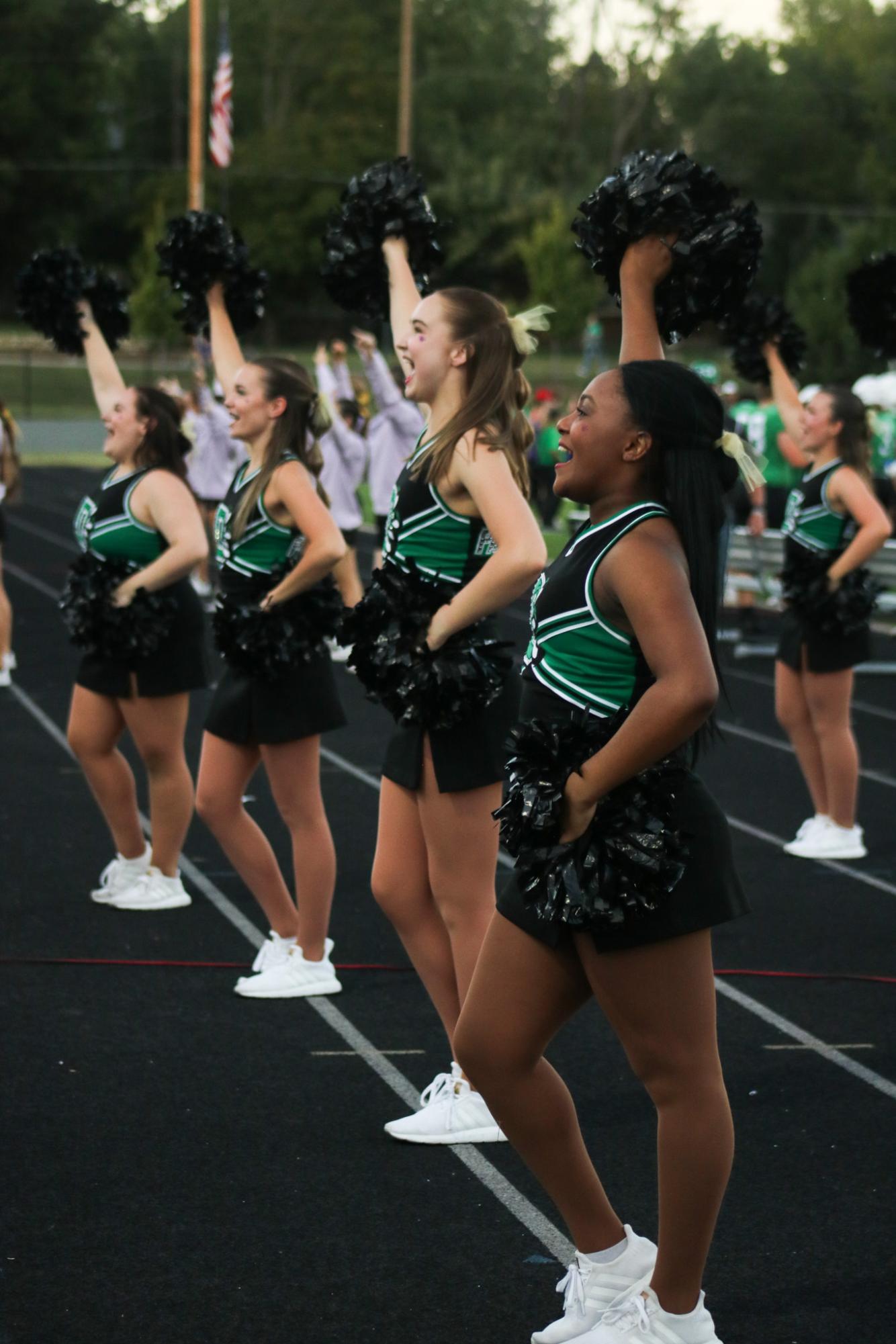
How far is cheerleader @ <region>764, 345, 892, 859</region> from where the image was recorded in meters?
7.17

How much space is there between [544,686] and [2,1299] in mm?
1565

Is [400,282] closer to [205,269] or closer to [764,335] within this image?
[205,269]

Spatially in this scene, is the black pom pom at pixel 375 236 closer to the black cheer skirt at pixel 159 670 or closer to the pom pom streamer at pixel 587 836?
the black cheer skirt at pixel 159 670

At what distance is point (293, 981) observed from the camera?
17.4 feet

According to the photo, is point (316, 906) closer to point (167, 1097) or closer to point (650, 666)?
point (167, 1097)

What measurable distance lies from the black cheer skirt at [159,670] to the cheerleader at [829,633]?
249 cm

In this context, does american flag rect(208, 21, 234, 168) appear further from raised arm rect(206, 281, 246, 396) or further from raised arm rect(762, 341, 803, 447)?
raised arm rect(206, 281, 246, 396)

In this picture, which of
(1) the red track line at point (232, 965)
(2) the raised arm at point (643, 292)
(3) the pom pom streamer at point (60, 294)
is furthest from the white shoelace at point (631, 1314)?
(3) the pom pom streamer at point (60, 294)

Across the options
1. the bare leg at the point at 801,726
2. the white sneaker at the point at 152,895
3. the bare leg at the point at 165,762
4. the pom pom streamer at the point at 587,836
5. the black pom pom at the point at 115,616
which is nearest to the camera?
the pom pom streamer at the point at 587,836

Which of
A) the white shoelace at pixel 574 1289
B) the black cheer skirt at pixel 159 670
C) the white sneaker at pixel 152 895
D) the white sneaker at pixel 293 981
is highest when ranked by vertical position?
the black cheer skirt at pixel 159 670

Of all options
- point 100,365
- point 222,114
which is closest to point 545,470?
point 222,114

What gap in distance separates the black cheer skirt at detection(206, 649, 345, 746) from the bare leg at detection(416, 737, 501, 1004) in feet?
3.96

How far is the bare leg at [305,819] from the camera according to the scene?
5219mm

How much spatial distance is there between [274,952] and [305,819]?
441 mm
